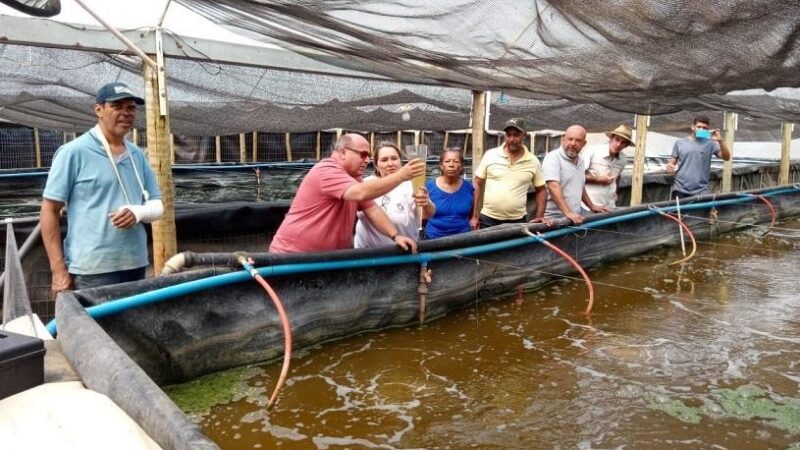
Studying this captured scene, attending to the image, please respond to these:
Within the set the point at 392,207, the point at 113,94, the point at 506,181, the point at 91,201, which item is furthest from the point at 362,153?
the point at 506,181

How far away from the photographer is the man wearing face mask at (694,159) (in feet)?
24.2

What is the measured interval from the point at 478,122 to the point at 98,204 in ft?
15.5

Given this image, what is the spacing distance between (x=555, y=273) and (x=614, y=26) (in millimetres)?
2915

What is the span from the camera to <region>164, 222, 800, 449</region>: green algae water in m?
2.82

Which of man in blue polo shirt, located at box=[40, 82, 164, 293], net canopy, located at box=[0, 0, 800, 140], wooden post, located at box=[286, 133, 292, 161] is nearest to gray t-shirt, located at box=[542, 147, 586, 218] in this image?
net canopy, located at box=[0, 0, 800, 140]

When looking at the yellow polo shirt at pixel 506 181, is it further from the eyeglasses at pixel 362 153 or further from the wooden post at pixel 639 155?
the wooden post at pixel 639 155

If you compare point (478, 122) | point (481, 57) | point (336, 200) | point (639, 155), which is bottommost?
point (336, 200)

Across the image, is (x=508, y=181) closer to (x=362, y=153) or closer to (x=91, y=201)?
(x=362, y=153)

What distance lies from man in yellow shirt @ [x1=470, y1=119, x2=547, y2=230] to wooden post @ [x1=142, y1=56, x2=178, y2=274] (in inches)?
102

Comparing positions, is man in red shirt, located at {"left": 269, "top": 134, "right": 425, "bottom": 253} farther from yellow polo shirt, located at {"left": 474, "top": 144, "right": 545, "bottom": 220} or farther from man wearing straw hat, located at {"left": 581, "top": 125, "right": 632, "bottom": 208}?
man wearing straw hat, located at {"left": 581, "top": 125, "right": 632, "bottom": 208}

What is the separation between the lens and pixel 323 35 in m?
3.87

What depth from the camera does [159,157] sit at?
448cm

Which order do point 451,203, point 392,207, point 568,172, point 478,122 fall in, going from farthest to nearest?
point 478,122 < point 568,172 < point 451,203 < point 392,207

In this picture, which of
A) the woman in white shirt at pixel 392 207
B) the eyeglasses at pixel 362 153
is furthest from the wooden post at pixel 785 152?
the eyeglasses at pixel 362 153
